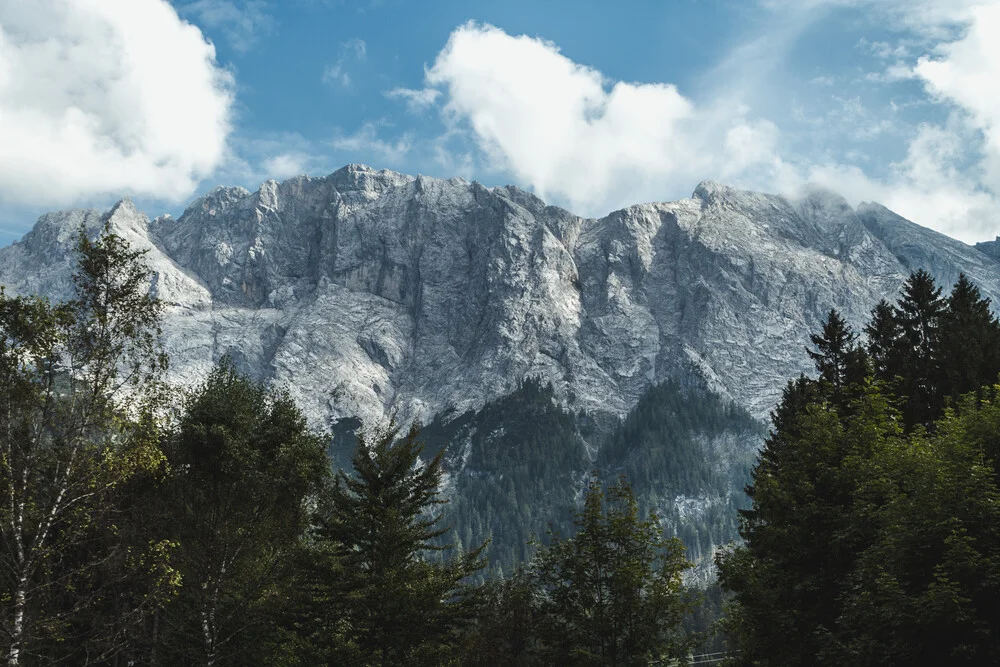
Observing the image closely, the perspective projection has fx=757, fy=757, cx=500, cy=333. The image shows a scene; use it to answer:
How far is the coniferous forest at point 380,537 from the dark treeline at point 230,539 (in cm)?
11

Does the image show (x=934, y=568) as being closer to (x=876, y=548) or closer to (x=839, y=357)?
(x=876, y=548)

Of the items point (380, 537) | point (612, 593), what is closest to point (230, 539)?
point (380, 537)

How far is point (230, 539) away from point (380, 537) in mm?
8993

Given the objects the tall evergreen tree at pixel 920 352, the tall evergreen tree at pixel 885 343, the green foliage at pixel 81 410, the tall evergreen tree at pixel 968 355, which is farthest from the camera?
the tall evergreen tree at pixel 885 343

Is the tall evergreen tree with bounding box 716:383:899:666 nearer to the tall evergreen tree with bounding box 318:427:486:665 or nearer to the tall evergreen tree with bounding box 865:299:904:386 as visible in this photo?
the tall evergreen tree with bounding box 318:427:486:665

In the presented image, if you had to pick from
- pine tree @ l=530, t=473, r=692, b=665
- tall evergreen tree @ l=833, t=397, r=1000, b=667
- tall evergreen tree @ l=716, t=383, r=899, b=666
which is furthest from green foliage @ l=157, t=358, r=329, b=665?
tall evergreen tree @ l=833, t=397, r=1000, b=667

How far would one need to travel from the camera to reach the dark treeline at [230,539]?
21.8m

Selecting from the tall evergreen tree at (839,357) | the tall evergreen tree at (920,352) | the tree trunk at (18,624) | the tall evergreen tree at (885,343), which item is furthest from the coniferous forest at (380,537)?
the tall evergreen tree at (885,343)

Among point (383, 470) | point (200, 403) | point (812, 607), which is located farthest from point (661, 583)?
point (200, 403)

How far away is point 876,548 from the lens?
26.2 m

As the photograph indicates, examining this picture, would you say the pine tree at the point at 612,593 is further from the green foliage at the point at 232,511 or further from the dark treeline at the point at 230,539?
the green foliage at the point at 232,511

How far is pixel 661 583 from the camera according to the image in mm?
30797

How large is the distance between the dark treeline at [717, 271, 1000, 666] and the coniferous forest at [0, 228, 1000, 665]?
10cm

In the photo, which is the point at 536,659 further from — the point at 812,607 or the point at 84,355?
the point at 84,355
